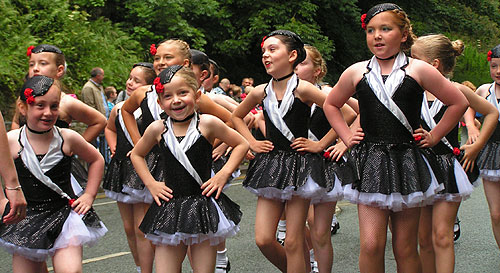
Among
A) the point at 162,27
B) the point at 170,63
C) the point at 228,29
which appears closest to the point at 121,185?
the point at 170,63

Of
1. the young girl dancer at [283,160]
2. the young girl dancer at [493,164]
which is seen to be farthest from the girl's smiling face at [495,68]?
the young girl dancer at [283,160]

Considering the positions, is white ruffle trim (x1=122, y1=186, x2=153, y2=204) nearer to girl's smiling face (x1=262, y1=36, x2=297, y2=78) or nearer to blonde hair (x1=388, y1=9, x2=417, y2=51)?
girl's smiling face (x1=262, y1=36, x2=297, y2=78)

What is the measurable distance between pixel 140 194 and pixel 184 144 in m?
1.43

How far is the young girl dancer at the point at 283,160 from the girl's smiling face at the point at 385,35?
101cm

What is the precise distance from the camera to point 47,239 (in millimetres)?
4570

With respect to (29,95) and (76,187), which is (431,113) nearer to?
(76,187)

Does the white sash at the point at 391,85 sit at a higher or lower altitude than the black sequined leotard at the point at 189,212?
higher

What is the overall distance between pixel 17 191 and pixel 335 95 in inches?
98.3

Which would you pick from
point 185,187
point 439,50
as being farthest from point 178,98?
point 439,50

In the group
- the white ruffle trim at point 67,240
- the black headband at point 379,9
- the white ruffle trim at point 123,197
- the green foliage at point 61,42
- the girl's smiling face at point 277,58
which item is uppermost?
the green foliage at point 61,42

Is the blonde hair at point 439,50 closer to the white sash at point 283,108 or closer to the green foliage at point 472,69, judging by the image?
the white sash at point 283,108

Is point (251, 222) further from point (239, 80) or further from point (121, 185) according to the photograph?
point (239, 80)

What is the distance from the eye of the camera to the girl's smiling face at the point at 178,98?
4.80 m

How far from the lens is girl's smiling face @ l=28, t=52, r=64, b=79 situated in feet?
18.3
